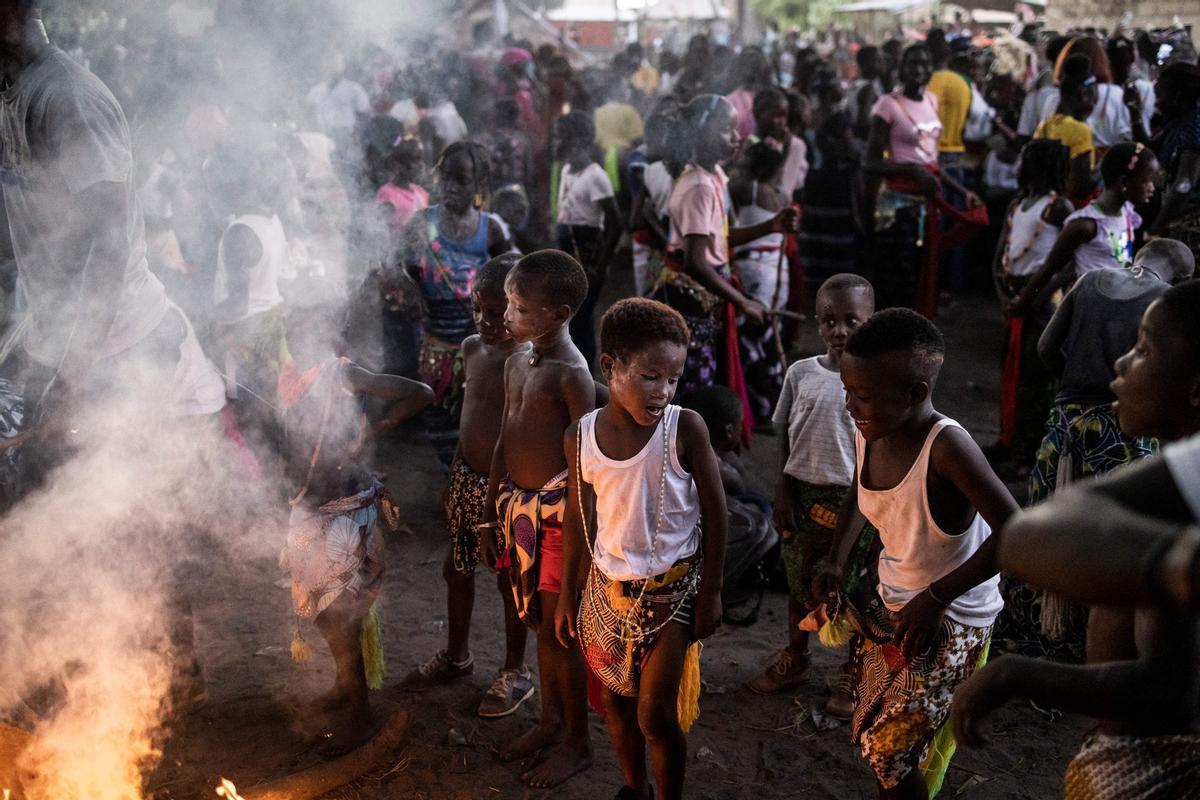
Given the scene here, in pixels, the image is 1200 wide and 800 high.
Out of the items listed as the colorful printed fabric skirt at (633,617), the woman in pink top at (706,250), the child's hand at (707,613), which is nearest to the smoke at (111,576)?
the colorful printed fabric skirt at (633,617)

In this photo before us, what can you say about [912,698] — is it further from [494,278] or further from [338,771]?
[494,278]

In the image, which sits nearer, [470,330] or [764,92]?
[470,330]

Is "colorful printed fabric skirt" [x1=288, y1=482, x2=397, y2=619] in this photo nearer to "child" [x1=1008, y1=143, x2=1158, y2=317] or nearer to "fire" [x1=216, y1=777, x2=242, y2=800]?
"fire" [x1=216, y1=777, x2=242, y2=800]

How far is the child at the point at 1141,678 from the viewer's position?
5.49 feet

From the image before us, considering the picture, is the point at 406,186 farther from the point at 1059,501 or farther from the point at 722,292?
the point at 1059,501

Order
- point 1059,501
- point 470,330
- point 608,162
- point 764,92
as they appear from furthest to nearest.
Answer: point 608,162 < point 764,92 < point 470,330 < point 1059,501

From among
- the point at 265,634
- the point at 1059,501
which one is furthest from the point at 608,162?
the point at 1059,501

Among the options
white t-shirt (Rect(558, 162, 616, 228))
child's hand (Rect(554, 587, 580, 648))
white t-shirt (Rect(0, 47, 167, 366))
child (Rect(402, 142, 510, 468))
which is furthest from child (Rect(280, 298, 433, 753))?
white t-shirt (Rect(558, 162, 616, 228))

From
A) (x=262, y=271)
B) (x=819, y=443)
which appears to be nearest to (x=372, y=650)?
(x=819, y=443)

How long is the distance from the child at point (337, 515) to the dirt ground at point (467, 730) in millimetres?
271

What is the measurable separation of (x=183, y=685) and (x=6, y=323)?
1.41m

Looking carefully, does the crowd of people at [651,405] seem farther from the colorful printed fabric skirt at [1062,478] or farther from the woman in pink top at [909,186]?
the woman in pink top at [909,186]

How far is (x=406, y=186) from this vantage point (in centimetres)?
606

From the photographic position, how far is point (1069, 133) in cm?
684
